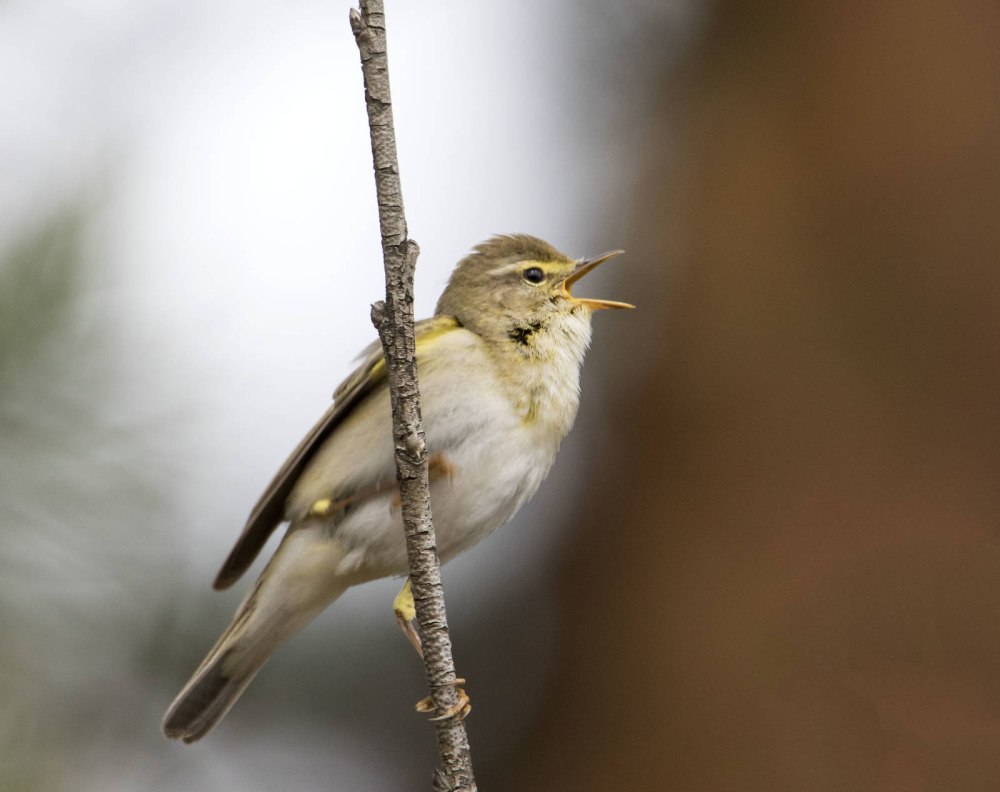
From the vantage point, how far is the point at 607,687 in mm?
5504

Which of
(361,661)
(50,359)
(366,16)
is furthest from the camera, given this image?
(361,661)

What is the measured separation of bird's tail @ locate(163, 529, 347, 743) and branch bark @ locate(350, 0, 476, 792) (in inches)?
46.3

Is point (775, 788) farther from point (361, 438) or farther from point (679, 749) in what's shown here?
point (361, 438)

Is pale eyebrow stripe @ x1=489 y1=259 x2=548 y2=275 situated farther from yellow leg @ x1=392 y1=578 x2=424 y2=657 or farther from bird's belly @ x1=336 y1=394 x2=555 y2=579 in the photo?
yellow leg @ x1=392 y1=578 x2=424 y2=657

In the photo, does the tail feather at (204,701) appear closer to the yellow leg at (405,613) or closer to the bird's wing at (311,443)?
the bird's wing at (311,443)

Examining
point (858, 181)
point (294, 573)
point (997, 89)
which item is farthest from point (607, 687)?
point (997, 89)

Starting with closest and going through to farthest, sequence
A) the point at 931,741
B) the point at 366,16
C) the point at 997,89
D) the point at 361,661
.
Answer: the point at 366,16
the point at 931,741
the point at 361,661
the point at 997,89

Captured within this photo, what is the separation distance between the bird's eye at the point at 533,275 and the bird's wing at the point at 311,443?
0.34 m

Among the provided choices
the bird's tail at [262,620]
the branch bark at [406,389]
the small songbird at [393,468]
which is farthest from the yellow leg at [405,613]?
the branch bark at [406,389]

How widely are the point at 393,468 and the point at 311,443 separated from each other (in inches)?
14.8

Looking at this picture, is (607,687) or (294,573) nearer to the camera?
(294,573)

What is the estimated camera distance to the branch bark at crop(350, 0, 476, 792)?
2.03 metres

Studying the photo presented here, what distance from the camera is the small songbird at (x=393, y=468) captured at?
337cm

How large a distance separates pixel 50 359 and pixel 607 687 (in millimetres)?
4163
